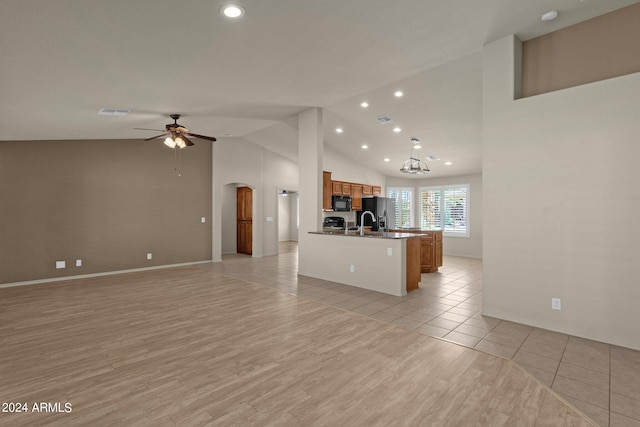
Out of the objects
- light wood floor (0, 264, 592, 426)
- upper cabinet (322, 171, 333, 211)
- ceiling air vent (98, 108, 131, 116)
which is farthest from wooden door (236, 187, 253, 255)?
light wood floor (0, 264, 592, 426)

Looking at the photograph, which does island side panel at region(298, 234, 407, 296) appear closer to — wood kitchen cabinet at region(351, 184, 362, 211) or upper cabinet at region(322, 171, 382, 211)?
upper cabinet at region(322, 171, 382, 211)

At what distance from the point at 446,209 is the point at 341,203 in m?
3.38

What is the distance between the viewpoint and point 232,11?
2.61m

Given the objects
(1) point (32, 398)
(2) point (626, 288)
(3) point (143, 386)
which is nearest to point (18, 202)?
(1) point (32, 398)

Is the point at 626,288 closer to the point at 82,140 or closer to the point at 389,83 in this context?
the point at 389,83

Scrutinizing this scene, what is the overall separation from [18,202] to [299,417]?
659 cm

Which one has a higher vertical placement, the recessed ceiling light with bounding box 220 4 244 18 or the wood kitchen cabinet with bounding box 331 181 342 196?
the recessed ceiling light with bounding box 220 4 244 18

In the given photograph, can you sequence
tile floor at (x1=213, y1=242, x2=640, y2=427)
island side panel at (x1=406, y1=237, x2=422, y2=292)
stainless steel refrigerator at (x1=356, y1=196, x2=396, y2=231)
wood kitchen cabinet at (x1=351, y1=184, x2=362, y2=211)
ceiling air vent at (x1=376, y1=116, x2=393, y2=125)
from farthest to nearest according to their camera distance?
wood kitchen cabinet at (x1=351, y1=184, x2=362, y2=211) → stainless steel refrigerator at (x1=356, y1=196, x2=396, y2=231) → ceiling air vent at (x1=376, y1=116, x2=393, y2=125) → island side panel at (x1=406, y1=237, x2=422, y2=292) → tile floor at (x1=213, y1=242, x2=640, y2=427)

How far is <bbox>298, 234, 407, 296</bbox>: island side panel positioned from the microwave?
3.23m

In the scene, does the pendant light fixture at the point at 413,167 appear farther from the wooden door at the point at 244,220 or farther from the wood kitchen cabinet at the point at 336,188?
the wooden door at the point at 244,220

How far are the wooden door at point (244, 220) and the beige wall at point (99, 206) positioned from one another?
159cm

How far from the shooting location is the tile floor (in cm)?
213

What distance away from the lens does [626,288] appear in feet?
9.57

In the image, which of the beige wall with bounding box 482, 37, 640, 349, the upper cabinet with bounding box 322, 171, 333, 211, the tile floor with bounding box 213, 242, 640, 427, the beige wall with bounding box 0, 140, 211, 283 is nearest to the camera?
the tile floor with bounding box 213, 242, 640, 427
